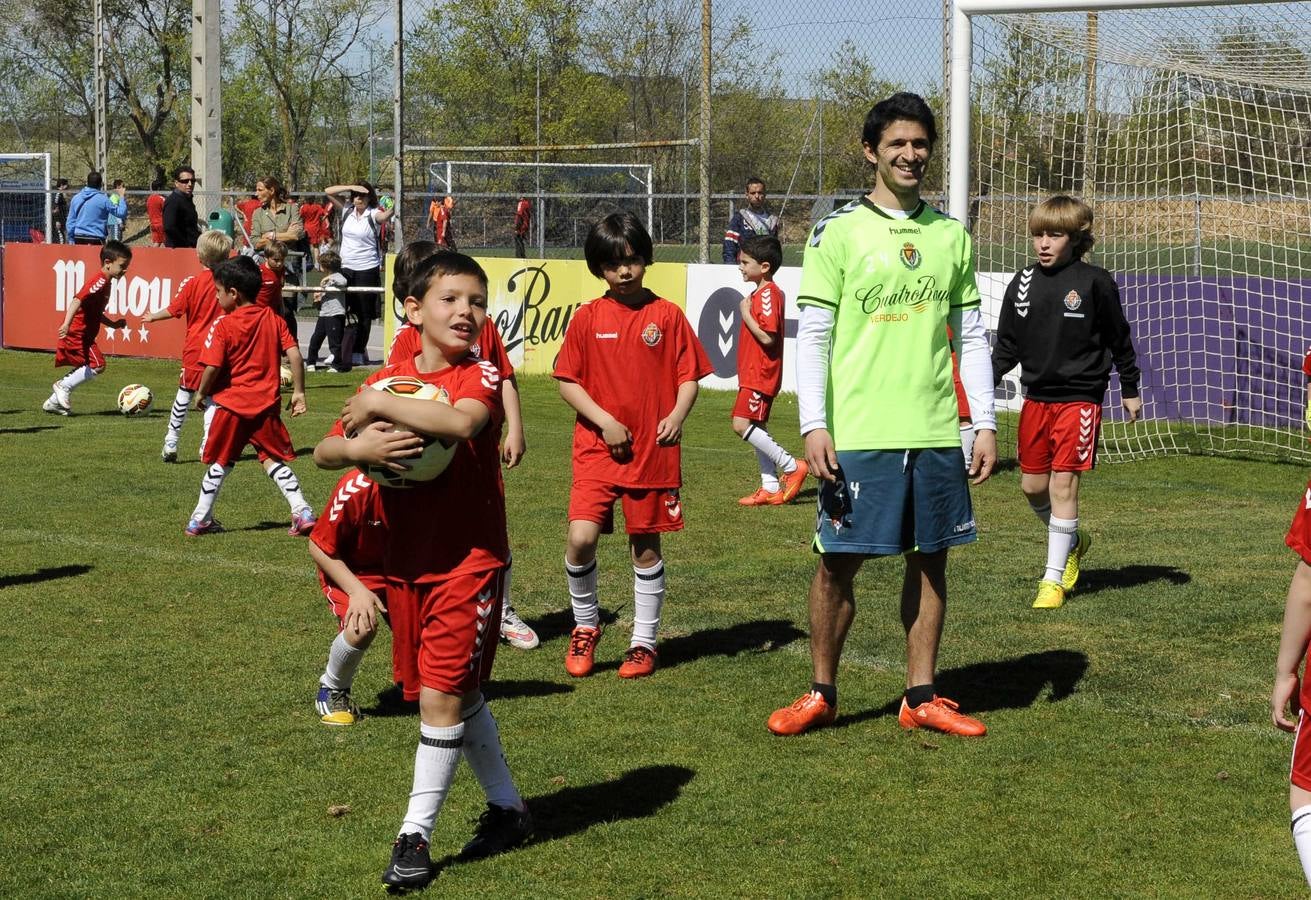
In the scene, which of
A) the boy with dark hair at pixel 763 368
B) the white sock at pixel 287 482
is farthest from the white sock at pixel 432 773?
the boy with dark hair at pixel 763 368

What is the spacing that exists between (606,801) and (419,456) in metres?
1.47

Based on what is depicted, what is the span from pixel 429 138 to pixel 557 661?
37.5 meters

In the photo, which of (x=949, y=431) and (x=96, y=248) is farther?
(x=96, y=248)

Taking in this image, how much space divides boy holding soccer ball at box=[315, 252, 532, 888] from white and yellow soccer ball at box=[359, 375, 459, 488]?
2cm

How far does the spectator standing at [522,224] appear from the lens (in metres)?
27.3

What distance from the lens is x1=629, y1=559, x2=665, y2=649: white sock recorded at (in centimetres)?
676

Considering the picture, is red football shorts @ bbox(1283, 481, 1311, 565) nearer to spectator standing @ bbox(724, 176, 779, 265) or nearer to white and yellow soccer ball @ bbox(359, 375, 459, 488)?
white and yellow soccer ball @ bbox(359, 375, 459, 488)

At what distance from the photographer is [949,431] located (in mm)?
5656

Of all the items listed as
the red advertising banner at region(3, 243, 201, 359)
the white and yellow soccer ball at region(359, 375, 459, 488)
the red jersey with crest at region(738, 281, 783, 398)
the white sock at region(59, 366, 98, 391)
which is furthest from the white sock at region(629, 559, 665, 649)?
the red advertising banner at region(3, 243, 201, 359)

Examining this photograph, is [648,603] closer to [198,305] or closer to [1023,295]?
[1023,295]

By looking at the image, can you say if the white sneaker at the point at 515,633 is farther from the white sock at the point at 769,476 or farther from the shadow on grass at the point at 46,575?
the white sock at the point at 769,476

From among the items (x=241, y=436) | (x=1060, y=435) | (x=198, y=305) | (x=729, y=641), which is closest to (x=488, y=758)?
(x=729, y=641)

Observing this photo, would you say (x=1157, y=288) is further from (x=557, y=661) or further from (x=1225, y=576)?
(x=557, y=661)

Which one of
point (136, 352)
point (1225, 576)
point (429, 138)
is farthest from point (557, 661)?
point (429, 138)
